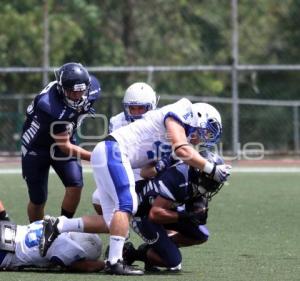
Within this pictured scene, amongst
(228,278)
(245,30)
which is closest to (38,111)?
(228,278)

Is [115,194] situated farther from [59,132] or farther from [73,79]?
[59,132]

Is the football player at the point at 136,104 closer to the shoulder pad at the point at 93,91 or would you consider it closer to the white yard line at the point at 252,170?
the shoulder pad at the point at 93,91

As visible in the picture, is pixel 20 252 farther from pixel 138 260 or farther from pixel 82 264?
pixel 138 260

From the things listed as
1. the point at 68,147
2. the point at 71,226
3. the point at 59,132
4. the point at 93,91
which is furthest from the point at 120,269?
the point at 93,91

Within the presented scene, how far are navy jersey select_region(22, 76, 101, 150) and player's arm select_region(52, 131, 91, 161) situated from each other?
0.04 metres

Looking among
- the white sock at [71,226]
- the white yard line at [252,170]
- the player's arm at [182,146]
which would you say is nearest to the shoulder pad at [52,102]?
the white sock at [71,226]

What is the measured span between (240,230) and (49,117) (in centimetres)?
207

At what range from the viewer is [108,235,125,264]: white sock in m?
6.31

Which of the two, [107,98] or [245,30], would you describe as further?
[245,30]

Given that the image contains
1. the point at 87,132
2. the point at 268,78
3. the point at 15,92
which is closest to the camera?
the point at 87,132

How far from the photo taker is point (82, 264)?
6523 millimetres

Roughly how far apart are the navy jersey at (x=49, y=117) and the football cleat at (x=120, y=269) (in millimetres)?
1726

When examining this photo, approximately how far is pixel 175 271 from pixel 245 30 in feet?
61.5

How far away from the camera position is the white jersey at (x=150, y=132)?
648 cm
